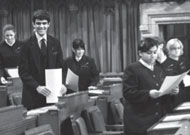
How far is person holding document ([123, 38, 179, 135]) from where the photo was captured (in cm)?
429

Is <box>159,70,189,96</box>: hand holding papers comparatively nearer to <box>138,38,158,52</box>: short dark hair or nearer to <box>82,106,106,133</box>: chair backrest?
<box>138,38,158,52</box>: short dark hair

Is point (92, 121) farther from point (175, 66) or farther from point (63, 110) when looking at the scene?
point (175, 66)

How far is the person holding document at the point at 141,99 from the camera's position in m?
4.29

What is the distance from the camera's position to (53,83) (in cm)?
455

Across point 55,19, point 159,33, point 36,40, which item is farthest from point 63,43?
point 36,40

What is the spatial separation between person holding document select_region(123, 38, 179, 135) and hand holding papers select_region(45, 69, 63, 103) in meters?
0.63

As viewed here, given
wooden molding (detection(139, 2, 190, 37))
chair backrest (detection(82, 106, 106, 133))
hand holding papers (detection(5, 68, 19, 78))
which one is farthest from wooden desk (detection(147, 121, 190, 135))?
wooden molding (detection(139, 2, 190, 37))

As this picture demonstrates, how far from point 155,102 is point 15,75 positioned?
3.64 meters

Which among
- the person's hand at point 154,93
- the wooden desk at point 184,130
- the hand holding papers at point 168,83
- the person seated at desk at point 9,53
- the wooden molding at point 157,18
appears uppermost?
the wooden molding at point 157,18

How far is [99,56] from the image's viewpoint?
384 inches

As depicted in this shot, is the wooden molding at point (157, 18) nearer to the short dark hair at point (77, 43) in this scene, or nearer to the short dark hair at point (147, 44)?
the short dark hair at point (77, 43)

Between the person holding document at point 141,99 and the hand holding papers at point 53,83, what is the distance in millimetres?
634

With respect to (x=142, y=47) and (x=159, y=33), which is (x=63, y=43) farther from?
(x=142, y=47)

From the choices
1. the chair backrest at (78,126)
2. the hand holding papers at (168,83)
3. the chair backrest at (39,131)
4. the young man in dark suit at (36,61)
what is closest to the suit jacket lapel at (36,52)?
the young man in dark suit at (36,61)
